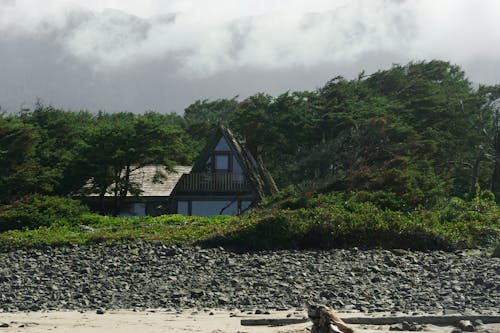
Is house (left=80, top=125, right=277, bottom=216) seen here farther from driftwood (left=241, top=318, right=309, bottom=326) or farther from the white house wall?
driftwood (left=241, top=318, right=309, bottom=326)

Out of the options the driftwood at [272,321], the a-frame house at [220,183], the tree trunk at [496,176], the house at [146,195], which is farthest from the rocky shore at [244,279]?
the tree trunk at [496,176]

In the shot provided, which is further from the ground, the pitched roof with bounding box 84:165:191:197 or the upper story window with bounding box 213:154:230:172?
the upper story window with bounding box 213:154:230:172

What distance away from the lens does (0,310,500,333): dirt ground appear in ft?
42.3

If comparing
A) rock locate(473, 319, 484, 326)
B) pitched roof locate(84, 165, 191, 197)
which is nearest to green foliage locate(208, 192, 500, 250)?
rock locate(473, 319, 484, 326)

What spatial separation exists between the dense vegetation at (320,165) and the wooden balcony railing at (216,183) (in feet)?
5.77

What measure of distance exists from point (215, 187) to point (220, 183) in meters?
0.29

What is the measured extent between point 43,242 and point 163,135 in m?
18.3

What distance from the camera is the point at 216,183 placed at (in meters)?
42.4

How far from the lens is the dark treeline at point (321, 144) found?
34.8 meters

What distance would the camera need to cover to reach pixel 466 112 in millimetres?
53188

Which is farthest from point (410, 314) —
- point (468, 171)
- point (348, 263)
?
point (468, 171)

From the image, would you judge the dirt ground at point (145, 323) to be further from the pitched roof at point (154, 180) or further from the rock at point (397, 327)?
the pitched roof at point (154, 180)

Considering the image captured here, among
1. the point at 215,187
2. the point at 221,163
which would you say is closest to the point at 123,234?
the point at 215,187

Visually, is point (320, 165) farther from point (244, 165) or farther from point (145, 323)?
point (145, 323)
